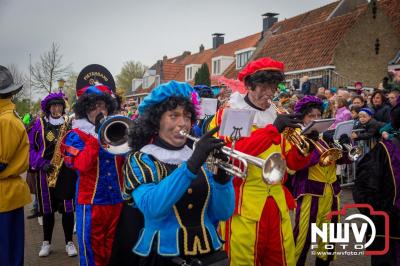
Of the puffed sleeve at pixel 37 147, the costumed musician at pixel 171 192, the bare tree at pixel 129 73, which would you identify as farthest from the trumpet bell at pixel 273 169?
the bare tree at pixel 129 73

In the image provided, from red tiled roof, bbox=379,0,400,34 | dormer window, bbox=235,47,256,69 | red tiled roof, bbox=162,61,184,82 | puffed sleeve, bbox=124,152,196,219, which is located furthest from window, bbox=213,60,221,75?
puffed sleeve, bbox=124,152,196,219

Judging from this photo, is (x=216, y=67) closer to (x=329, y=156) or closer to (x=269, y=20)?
(x=269, y=20)

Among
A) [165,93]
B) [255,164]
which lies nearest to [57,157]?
[165,93]

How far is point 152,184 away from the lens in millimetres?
2701

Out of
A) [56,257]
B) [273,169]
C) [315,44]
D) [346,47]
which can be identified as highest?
[315,44]

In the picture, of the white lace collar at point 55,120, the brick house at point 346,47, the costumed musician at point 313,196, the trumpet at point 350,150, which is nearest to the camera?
the costumed musician at point 313,196

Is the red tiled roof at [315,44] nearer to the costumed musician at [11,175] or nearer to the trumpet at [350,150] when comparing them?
the trumpet at [350,150]

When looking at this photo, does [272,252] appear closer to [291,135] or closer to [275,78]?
[291,135]

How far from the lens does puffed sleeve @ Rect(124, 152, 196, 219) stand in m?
2.45

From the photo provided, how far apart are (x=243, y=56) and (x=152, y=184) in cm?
3085

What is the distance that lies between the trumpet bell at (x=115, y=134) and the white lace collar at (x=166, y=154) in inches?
43.6

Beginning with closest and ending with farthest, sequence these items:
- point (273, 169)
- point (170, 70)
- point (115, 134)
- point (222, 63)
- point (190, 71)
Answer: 1. point (273, 169)
2. point (115, 134)
3. point (222, 63)
4. point (190, 71)
5. point (170, 70)

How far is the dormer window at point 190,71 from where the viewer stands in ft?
133

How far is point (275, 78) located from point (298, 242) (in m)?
1.96
